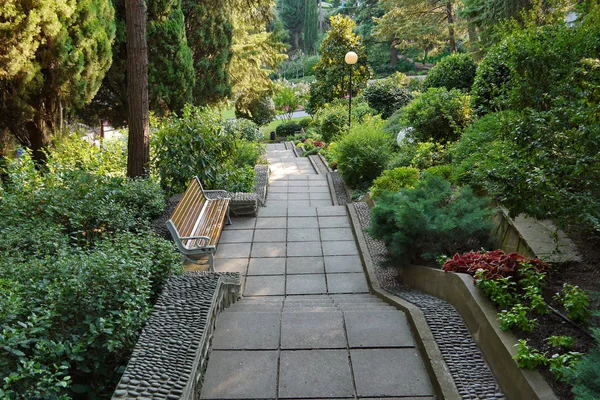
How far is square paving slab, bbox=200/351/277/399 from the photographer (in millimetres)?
3180

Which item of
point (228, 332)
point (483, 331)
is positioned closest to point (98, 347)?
point (228, 332)

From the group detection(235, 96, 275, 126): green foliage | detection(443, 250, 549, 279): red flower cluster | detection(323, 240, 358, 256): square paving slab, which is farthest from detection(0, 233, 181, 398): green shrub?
detection(235, 96, 275, 126): green foliage

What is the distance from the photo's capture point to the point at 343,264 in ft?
20.9

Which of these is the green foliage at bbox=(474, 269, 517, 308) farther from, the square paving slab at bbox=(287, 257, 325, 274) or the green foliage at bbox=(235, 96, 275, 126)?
the green foliage at bbox=(235, 96, 275, 126)

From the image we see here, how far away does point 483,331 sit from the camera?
3.53m

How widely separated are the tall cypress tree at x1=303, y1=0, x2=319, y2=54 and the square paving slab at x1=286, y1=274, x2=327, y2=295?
48368 millimetres

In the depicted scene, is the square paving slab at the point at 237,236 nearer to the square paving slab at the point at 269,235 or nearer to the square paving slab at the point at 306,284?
the square paving slab at the point at 269,235

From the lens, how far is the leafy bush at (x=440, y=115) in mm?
9805

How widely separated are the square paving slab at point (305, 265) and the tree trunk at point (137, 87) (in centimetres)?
336

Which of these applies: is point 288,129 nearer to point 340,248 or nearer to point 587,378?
point 340,248

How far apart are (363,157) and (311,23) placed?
148ft

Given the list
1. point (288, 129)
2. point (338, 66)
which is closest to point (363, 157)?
point (338, 66)

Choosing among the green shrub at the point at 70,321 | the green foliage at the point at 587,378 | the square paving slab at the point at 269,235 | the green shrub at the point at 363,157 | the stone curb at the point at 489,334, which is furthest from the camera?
the green shrub at the point at 363,157

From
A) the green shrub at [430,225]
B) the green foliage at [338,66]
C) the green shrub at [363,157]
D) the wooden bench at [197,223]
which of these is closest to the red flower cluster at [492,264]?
the green shrub at [430,225]
